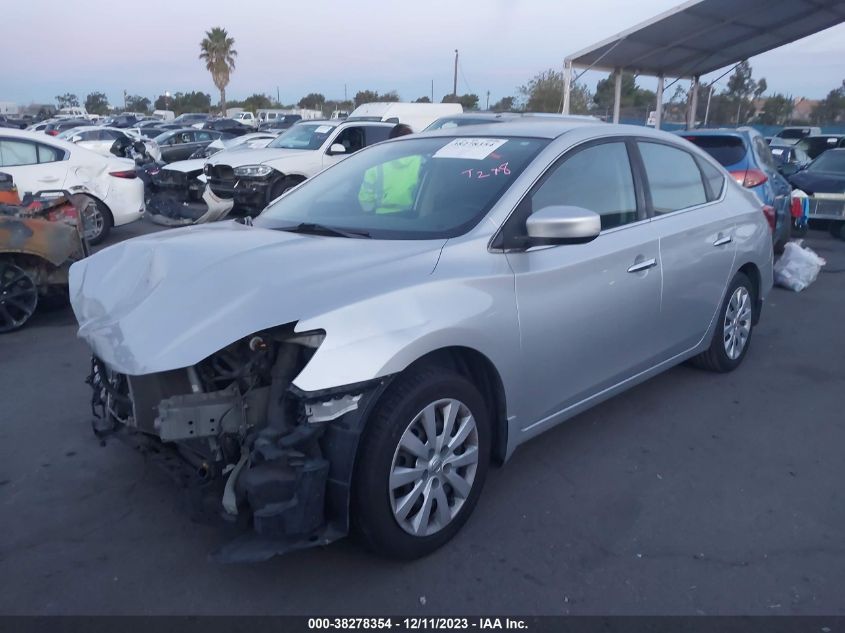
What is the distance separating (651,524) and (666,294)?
1482 millimetres

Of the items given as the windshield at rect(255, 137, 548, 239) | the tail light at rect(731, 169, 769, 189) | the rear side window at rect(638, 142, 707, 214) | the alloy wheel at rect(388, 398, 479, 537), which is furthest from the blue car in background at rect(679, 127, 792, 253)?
the alloy wheel at rect(388, 398, 479, 537)

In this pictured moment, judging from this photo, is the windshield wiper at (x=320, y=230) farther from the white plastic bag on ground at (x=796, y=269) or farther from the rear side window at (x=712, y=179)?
the white plastic bag on ground at (x=796, y=269)

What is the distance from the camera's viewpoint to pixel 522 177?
3.55m

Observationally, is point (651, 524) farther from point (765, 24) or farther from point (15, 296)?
point (765, 24)

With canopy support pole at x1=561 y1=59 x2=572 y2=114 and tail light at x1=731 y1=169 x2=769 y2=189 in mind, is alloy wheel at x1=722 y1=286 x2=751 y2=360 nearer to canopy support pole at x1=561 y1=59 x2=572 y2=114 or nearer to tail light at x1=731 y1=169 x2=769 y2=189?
tail light at x1=731 y1=169 x2=769 y2=189

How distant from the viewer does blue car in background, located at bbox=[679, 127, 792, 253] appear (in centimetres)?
853

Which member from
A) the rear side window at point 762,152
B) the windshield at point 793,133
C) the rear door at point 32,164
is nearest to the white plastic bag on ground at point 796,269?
the rear side window at point 762,152

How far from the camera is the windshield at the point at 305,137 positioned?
12766mm

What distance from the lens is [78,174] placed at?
A: 9.87 m

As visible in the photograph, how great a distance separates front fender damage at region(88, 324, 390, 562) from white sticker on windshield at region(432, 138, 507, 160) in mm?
1612

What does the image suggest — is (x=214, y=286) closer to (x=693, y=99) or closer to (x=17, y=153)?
(x=17, y=153)

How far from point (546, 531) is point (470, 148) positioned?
204 cm

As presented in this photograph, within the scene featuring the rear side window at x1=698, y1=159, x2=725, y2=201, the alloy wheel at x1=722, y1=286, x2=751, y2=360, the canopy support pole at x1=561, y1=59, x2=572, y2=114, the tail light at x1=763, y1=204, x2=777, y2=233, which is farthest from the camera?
the canopy support pole at x1=561, y1=59, x2=572, y2=114

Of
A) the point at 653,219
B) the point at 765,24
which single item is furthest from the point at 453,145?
the point at 765,24
